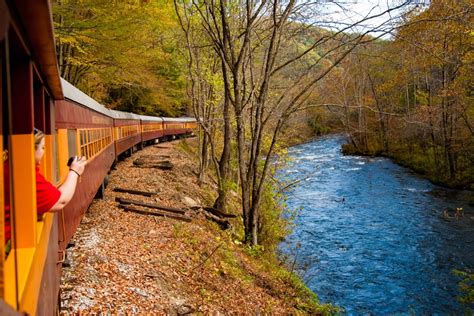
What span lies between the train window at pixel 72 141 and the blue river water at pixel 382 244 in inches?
220

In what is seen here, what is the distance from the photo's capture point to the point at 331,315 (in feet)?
25.9

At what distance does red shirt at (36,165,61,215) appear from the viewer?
233cm

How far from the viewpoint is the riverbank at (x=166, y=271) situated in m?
5.23

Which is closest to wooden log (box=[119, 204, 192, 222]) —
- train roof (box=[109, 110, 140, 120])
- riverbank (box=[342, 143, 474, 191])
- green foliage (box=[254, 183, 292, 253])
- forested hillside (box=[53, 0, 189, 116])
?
green foliage (box=[254, 183, 292, 253])

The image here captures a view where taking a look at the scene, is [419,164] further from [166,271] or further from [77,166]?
[77,166]

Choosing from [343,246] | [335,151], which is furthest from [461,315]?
[335,151]

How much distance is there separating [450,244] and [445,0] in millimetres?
8767

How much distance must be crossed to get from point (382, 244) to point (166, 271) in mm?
9116

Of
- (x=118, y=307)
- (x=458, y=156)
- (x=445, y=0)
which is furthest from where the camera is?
(x=458, y=156)

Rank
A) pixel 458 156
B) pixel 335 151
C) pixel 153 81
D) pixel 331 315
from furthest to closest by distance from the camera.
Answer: pixel 335 151
pixel 458 156
pixel 153 81
pixel 331 315

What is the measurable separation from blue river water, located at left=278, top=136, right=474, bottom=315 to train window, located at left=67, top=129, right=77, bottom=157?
18.4 ft

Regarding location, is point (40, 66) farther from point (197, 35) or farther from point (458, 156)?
point (458, 156)

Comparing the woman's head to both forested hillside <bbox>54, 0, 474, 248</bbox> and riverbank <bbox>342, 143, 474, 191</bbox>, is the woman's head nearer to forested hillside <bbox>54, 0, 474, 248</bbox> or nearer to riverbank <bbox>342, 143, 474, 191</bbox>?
forested hillside <bbox>54, 0, 474, 248</bbox>

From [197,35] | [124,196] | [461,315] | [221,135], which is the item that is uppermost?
[197,35]
